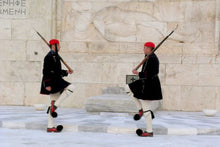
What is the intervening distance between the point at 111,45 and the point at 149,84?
17.9 ft

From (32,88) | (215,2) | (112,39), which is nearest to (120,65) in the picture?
(112,39)

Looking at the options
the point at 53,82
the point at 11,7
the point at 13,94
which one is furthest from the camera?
the point at 11,7

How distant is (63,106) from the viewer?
1112 centimetres

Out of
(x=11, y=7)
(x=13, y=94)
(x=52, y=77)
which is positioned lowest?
(x=13, y=94)

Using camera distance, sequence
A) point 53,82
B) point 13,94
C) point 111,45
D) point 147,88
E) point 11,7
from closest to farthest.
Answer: point 147,88 < point 53,82 < point 13,94 < point 111,45 < point 11,7

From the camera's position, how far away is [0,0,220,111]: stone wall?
10773mm

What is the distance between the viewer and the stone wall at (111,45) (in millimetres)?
10773

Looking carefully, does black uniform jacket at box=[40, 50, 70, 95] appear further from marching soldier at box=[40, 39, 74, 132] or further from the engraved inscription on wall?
the engraved inscription on wall

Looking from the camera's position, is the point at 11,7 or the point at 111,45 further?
the point at 11,7

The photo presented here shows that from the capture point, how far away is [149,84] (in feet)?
19.9

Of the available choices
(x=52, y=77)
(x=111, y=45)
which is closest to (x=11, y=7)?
(x=111, y=45)

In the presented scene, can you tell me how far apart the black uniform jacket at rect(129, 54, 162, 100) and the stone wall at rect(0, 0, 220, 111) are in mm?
4821

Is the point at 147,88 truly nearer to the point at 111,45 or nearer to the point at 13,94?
the point at 111,45

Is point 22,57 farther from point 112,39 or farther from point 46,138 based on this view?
point 46,138
